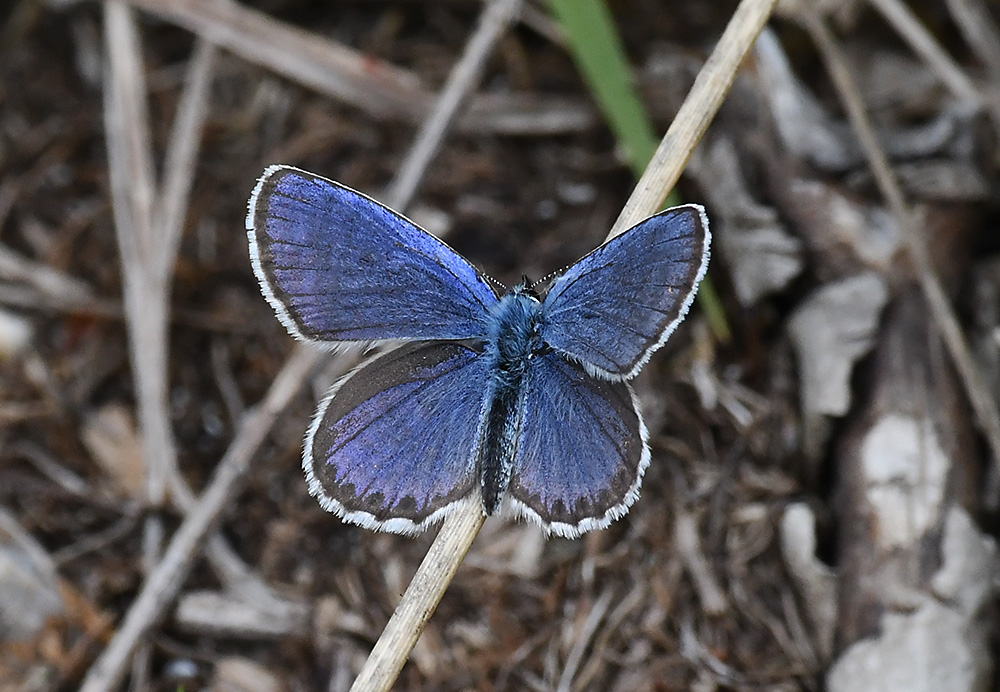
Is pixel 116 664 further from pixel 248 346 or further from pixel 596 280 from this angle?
pixel 596 280

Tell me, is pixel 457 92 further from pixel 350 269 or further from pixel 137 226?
pixel 137 226

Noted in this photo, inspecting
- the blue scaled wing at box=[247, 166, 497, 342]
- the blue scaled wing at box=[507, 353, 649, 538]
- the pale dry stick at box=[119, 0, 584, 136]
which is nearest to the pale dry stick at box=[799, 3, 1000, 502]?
the pale dry stick at box=[119, 0, 584, 136]

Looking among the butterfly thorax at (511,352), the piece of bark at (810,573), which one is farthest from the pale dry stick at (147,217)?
the piece of bark at (810,573)

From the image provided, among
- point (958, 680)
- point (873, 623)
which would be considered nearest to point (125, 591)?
point (873, 623)

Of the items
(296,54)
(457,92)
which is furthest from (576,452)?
(296,54)

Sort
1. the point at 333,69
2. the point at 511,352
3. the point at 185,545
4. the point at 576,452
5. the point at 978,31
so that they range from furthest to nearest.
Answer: the point at 333,69 < the point at 978,31 < the point at 185,545 < the point at 511,352 < the point at 576,452

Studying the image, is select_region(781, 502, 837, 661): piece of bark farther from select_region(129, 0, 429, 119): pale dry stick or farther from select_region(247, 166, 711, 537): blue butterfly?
select_region(129, 0, 429, 119): pale dry stick
